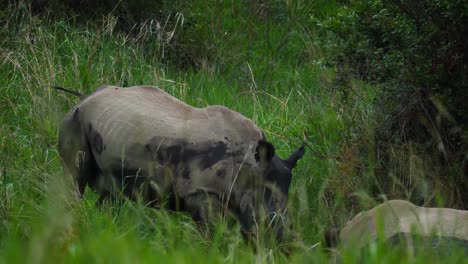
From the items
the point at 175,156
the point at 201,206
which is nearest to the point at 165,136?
the point at 175,156

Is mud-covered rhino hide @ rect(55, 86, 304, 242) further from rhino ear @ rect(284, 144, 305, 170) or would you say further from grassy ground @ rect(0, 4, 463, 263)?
grassy ground @ rect(0, 4, 463, 263)

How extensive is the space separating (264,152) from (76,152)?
158cm

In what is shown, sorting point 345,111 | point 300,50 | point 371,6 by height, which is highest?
point 371,6

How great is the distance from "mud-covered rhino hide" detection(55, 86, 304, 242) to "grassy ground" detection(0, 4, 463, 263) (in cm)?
16

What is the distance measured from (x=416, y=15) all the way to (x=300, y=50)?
17.7ft

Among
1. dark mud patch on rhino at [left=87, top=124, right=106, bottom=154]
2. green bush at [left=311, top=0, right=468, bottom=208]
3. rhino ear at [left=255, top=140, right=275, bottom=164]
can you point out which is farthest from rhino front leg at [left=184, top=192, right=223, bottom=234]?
green bush at [left=311, top=0, right=468, bottom=208]

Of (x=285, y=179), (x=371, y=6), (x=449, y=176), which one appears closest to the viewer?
(x=285, y=179)

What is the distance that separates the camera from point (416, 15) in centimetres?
703

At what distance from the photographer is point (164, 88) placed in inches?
381

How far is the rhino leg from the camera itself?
7.04 metres

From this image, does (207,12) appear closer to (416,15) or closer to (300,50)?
(300,50)

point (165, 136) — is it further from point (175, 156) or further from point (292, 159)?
point (292, 159)

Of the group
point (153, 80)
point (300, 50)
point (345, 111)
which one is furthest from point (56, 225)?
point (300, 50)

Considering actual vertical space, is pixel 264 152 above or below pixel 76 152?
above
